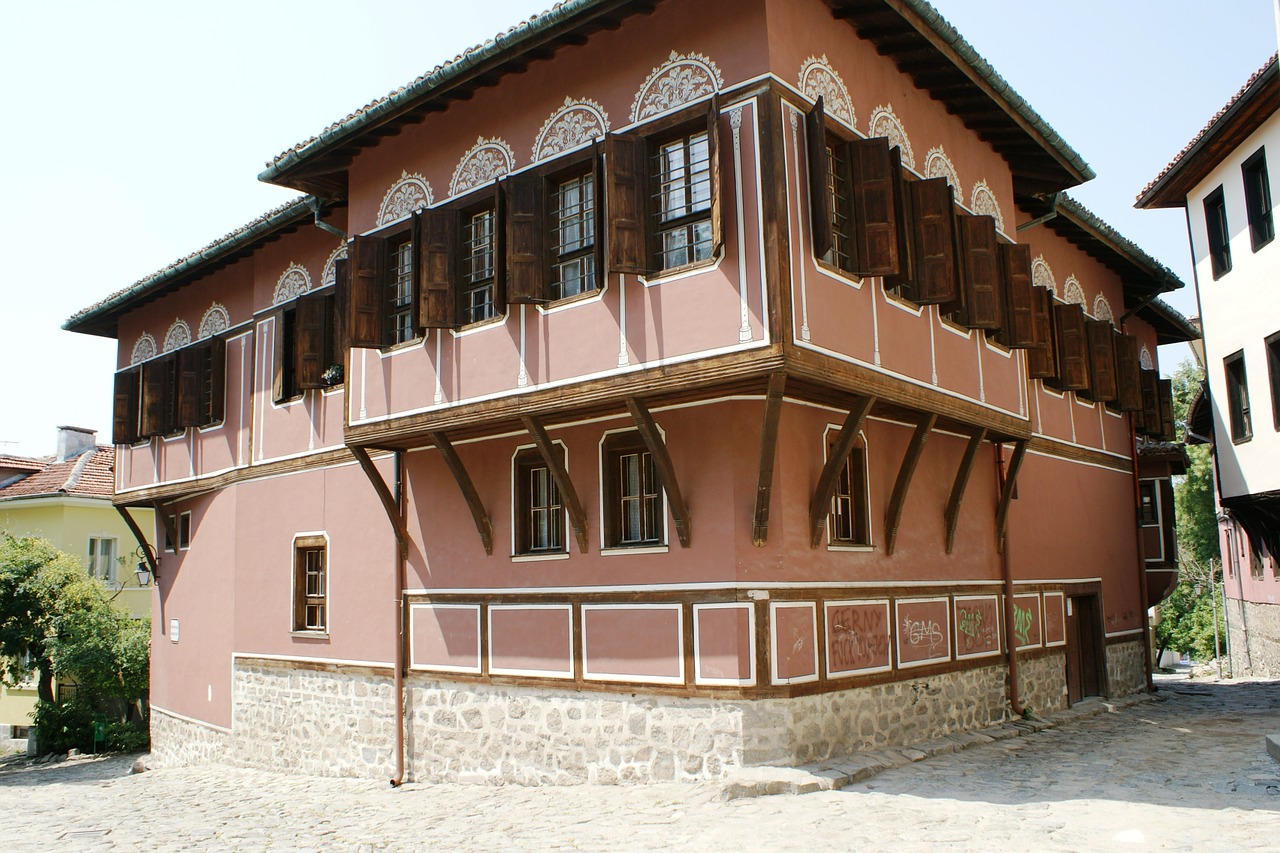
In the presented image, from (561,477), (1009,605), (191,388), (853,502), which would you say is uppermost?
(191,388)

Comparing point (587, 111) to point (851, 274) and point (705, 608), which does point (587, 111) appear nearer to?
point (851, 274)

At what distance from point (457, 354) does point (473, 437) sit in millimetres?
1206

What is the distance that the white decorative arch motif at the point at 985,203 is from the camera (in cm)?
1288

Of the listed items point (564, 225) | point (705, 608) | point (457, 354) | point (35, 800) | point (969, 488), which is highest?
point (564, 225)

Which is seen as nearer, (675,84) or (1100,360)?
(675,84)

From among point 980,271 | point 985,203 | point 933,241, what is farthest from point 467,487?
point 985,203

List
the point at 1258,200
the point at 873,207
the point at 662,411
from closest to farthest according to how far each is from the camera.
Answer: the point at 873,207
the point at 662,411
the point at 1258,200

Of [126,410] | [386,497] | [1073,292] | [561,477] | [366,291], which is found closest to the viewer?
[561,477]

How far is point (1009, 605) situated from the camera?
44.7ft

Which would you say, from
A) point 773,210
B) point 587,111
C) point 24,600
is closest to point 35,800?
point 24,600

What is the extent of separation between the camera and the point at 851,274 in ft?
32.9

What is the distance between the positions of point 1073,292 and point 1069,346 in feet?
5.12

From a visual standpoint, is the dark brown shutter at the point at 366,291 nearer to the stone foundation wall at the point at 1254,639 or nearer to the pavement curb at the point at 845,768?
the pavement curb at the point at 845,768

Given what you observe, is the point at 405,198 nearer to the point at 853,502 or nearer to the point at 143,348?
the point at 853,502
